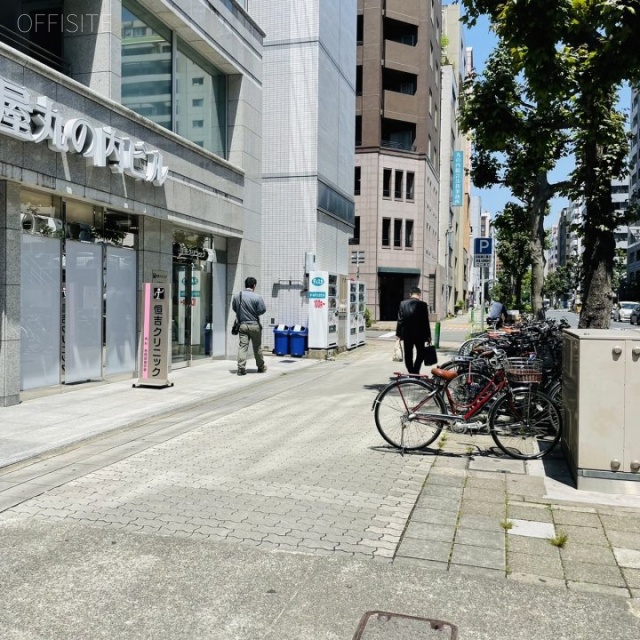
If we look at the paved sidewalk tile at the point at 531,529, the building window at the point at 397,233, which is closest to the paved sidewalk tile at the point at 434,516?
the paved sidewalk tile at the point at 531,529

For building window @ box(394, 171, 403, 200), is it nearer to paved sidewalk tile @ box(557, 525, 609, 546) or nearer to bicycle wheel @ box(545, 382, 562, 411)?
bicycle wheel @ box(545, 382, 562, 411)

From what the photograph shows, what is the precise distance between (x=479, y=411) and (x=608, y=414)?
155 centimetres

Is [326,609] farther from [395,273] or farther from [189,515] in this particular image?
[395,273]

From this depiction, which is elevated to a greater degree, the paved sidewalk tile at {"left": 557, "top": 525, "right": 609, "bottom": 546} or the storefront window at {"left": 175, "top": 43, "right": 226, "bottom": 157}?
the storefront window at {"left": 175, "top": 43, "right": 226, "bottom": 157}

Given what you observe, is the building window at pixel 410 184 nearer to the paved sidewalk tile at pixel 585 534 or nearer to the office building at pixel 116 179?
the office building at pixel 116 179

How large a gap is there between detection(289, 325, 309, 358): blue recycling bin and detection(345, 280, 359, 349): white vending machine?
2491 mm

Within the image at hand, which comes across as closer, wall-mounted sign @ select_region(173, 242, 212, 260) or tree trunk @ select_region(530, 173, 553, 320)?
wall-mounted sign @ select_region(173, 242, 212, 260)

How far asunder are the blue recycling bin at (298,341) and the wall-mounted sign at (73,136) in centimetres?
672

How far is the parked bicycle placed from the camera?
22.4 ft

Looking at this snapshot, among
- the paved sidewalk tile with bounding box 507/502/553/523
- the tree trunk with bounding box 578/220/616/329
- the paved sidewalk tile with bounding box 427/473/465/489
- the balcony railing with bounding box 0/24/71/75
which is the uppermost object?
the balcony railing with bounding box 0/24/71/75

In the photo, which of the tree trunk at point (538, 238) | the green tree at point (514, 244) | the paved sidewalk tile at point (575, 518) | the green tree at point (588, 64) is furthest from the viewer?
the green tree at point (514, 244)

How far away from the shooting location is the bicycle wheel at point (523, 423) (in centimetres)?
678

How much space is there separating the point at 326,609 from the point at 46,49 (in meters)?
10.7

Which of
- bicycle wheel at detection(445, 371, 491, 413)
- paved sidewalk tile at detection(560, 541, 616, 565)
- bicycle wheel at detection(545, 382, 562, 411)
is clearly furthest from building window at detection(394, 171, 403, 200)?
paved sidewalk tile at detection(560, 541, 616, 565)
